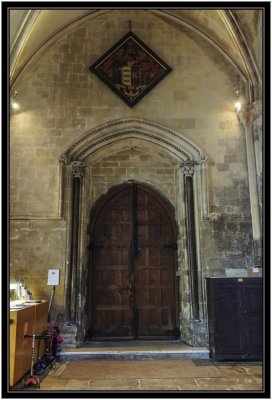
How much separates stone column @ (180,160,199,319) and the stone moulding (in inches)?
9.0

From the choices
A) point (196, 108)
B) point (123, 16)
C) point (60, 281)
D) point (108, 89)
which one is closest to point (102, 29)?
point (123, 16)

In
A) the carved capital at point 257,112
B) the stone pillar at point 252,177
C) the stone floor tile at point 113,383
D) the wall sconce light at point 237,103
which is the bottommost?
the stone floor tile at point 113,383

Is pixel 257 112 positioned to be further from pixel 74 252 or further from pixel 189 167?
pixel 74 252

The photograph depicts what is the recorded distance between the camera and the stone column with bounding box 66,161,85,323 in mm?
6703

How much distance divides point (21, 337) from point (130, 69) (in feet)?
18.4

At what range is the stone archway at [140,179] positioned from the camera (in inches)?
271

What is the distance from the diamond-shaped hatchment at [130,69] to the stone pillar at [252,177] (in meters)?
1.85

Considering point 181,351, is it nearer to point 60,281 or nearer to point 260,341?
point 260,341

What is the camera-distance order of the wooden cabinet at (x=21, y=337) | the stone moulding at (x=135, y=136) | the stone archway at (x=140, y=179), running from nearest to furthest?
the wooden cabinet at (x=21, y=337)
the stone archway at (x=140, y=179)
the stone moulding at (x=135, y=136)

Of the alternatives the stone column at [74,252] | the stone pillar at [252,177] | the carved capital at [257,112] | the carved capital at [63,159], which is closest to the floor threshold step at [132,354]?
the stone column at [74,252]

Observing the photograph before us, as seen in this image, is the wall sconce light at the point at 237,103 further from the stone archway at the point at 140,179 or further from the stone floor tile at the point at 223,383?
the stone floor tile at the point at 223,383

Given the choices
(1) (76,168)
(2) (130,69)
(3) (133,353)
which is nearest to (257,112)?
(2) (130,69)

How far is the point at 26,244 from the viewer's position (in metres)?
6.87

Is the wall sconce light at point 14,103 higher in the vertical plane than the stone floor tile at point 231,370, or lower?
higher
